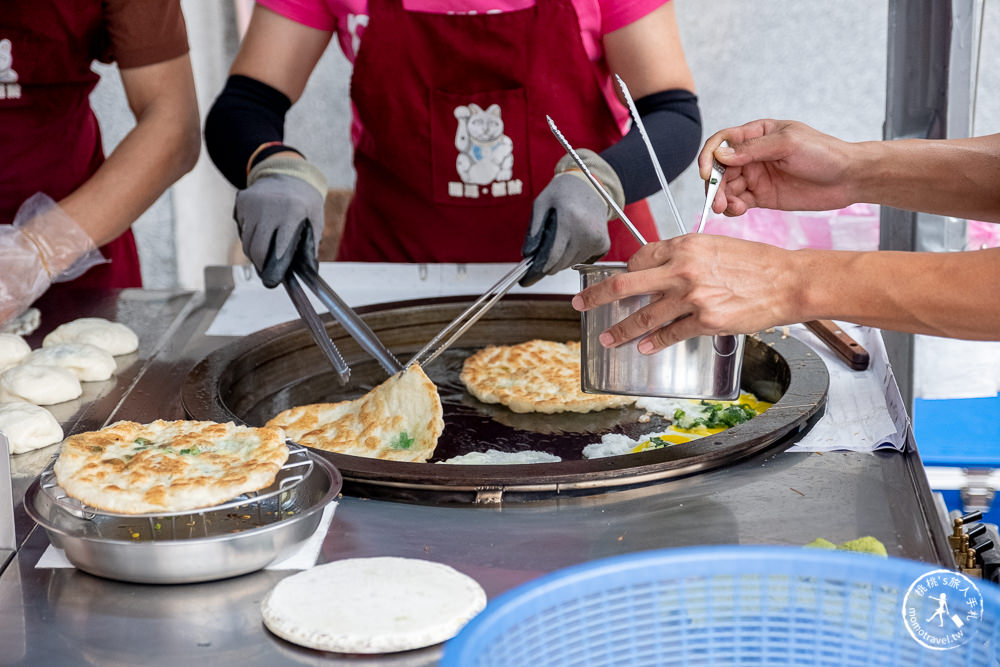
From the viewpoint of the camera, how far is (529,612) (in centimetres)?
84

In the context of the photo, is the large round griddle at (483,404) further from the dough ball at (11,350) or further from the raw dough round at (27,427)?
the dough ball at (11,350)

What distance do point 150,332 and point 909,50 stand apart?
6.01 ft

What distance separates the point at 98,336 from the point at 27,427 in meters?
0.49

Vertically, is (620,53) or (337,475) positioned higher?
(620,53)

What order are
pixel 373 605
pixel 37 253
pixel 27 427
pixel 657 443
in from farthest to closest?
pixel 37 253
pixel 657 443
pixel 27 427
pixel 373 605

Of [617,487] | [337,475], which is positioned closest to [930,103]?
[617,487]

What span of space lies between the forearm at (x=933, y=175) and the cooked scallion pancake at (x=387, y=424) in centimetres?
89

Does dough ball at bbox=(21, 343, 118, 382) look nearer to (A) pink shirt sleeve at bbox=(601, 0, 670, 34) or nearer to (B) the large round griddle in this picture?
(B) the large round griddle

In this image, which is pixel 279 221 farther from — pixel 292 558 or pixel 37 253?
pixel 292 558

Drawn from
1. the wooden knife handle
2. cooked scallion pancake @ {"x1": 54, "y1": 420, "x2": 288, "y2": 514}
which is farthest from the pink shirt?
cooked scallion pancake @ {"x1": 54, "y1": 420, "x2": 288, "y2": 514}

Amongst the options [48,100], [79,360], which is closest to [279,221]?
[79,360]

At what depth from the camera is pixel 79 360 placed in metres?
1.96

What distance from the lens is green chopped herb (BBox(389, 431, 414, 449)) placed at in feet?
5.89

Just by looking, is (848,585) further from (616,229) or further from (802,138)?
(616,229)
